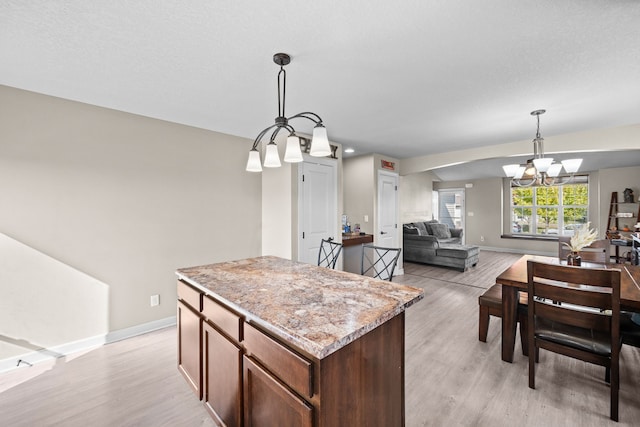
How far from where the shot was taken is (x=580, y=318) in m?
1.82

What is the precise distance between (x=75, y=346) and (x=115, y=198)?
150 centimetres

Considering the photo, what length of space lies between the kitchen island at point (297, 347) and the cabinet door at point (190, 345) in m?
0.01

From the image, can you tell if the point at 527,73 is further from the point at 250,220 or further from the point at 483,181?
the point at 483,181

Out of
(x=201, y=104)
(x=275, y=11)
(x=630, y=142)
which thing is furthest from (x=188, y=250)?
(x=630, y=142)

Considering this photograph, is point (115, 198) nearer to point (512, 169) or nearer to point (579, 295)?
point (579, 295)

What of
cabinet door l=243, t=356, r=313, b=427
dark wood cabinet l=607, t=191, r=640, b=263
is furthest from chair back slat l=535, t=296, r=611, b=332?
dark wood cabinet l=607, t=191, r=640, b=263

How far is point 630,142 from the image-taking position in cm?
339

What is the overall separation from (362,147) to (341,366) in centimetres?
402

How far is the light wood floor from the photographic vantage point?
1.79m

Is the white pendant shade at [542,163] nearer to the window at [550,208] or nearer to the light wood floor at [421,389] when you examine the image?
the light wood floor at [421,389]

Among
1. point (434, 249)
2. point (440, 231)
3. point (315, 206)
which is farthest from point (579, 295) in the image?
point (440, 231)

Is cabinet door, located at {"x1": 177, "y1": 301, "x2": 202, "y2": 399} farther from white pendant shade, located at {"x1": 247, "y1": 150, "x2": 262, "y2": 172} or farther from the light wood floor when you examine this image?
white pendant shade, located at {"x1": 247, "y1": 150, "x2": 262, "y2": 172}

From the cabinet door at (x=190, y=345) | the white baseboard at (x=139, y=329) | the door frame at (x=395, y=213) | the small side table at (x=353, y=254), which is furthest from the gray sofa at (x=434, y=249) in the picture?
the cabinet door at (x=190, y=345)

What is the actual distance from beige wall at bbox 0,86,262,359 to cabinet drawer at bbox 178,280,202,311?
141 cm
